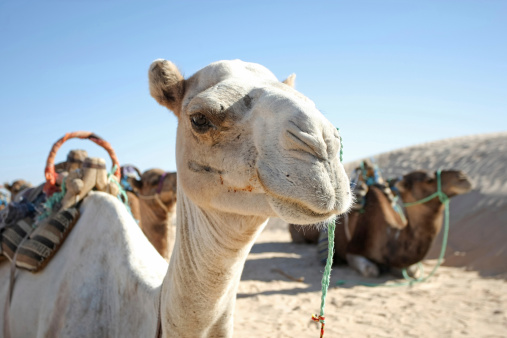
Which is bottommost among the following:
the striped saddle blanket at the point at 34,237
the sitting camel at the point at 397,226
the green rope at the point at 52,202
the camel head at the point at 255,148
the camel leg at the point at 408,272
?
the camel leg at the point at 408,272

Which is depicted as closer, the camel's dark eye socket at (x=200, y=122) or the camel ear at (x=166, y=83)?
the camel's dark eye socket at (x=200, y=122)

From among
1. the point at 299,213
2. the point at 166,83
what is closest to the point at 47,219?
the point at 166,83

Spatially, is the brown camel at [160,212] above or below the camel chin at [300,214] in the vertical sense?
below

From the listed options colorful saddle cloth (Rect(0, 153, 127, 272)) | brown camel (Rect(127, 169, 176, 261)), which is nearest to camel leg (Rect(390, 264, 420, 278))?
brown camel (Rect(127, 169, 176, 261))

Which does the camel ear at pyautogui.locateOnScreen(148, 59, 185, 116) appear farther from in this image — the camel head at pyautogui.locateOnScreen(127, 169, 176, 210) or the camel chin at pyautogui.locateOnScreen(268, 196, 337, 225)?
the camel head at pyautogui.locateOnScreen(127, 169, 176, 210)

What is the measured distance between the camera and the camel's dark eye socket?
59.8 inches

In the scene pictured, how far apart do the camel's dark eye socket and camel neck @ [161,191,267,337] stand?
33 cm

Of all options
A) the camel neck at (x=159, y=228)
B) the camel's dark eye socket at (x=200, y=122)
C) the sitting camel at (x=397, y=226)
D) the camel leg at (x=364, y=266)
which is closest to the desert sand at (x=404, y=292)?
the camel leg at (x=364, y=266)

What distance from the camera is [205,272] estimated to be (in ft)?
5.23

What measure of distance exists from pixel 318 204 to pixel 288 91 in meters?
0.49

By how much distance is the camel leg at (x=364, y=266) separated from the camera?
7.46 m

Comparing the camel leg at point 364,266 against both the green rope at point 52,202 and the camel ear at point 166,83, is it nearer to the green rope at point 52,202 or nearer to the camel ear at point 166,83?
the green rope at point 52,202

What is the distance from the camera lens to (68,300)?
224 cm

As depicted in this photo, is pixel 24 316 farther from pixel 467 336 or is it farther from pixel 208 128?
pixel 467 336
